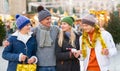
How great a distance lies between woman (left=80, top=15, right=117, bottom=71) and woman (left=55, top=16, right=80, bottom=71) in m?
0.17

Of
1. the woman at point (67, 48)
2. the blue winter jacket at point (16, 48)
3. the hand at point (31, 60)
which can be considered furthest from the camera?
the woman at point (67, 48)

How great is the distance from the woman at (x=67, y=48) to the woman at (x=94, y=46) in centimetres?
17

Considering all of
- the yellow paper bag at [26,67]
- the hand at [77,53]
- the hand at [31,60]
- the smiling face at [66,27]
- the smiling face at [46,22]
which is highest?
the smiling face at [46,22]

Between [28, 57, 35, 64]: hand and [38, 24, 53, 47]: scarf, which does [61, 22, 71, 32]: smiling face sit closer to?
[38, 24, 53, 47]: scarf

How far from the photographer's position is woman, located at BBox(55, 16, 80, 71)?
5098 mm

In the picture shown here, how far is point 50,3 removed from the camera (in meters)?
110

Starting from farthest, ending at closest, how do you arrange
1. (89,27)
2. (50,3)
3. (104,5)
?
(50,3) → (104,5) → (89,27)

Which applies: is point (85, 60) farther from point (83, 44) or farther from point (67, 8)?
point (67, 8)

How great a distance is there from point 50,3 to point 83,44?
10493 cm

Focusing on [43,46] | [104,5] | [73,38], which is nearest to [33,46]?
[43,46]

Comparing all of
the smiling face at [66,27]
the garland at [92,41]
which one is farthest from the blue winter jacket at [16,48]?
the garland at [92,41]

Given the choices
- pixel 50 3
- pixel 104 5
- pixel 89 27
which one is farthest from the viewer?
pixel 50 3

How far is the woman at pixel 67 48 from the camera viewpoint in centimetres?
510

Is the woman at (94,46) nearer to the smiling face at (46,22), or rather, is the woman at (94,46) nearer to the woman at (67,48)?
the woman at (67,48)
